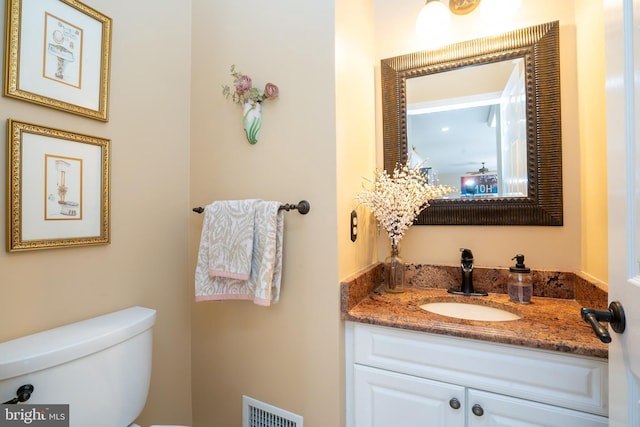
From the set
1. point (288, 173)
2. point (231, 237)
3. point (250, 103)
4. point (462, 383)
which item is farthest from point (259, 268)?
point (462, 383)

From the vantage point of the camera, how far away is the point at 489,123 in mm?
1342

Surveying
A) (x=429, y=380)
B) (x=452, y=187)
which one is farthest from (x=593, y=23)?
(x=429, y=380)

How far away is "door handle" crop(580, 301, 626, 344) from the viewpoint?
629 millimetres

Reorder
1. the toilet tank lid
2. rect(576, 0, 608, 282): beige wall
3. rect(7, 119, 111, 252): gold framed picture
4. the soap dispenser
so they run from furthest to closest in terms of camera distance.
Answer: the soap dispenser
rect(576, 0, 608, 282): beige wall
rect(7, 119, 111, 252): gold framed picture
the toilet tank lid

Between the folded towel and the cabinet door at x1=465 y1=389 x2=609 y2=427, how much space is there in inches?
34.1

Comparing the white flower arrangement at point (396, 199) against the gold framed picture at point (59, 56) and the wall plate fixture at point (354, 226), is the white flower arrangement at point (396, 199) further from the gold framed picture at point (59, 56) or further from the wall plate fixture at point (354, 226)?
the gold framed picture at point (59, 56)

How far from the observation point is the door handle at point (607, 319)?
63 centimetres

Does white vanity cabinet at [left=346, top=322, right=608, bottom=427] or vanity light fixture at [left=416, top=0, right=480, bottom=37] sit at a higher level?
vanity light fixture at [left=416, top=0, right=480, bottom=37]

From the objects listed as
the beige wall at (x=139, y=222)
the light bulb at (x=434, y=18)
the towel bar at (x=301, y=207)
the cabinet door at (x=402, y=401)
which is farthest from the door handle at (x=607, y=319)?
the beige wall at (x=139, y=222)

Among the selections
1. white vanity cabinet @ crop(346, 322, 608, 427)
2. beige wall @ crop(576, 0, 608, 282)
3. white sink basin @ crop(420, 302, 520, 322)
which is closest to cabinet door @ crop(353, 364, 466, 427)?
white vanity cabinet @ crop(346, 322, 608, 427)

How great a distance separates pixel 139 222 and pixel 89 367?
1.78 feet

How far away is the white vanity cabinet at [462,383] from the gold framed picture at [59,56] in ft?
4.10

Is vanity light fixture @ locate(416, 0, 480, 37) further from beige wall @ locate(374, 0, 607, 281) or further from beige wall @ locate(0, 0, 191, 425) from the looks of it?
beige wall @ locate(0, 0, 191, 425)

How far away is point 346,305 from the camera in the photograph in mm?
1066
